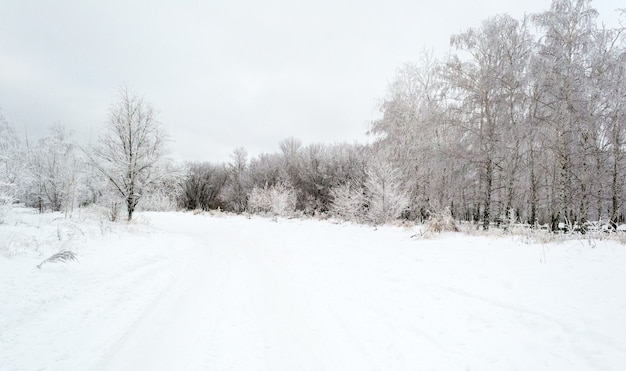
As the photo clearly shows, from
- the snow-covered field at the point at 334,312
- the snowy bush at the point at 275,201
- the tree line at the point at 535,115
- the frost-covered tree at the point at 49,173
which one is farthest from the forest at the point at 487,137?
the snowy bush at the point at 275,201

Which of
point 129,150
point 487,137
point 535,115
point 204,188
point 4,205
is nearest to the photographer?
point 4,205

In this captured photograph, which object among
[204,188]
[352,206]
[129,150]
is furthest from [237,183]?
[352,206]

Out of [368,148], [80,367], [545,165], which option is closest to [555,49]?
[545,165]

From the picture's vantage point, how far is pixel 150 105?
20.7 meters

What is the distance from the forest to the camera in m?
13.5

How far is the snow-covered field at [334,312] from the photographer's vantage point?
10.8 feet

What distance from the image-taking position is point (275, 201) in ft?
93.5

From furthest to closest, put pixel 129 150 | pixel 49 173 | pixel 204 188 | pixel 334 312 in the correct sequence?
pixel 204 188 → pixel 49 173 → pixel 129 150 → pixel 334 312

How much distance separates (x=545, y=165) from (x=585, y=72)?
14.5 ft

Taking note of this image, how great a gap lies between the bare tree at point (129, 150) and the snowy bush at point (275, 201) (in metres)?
10.9

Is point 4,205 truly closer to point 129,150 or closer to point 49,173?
point 129,150

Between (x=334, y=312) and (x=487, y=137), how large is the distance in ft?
45.5

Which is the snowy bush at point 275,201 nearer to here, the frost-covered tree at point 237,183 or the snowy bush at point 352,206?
the snowy bush at point 352,206

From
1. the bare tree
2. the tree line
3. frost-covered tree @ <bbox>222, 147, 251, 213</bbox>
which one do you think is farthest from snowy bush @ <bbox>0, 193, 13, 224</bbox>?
frost-covered tree @ <bbox>222, 147, 251, 213</bbox>
